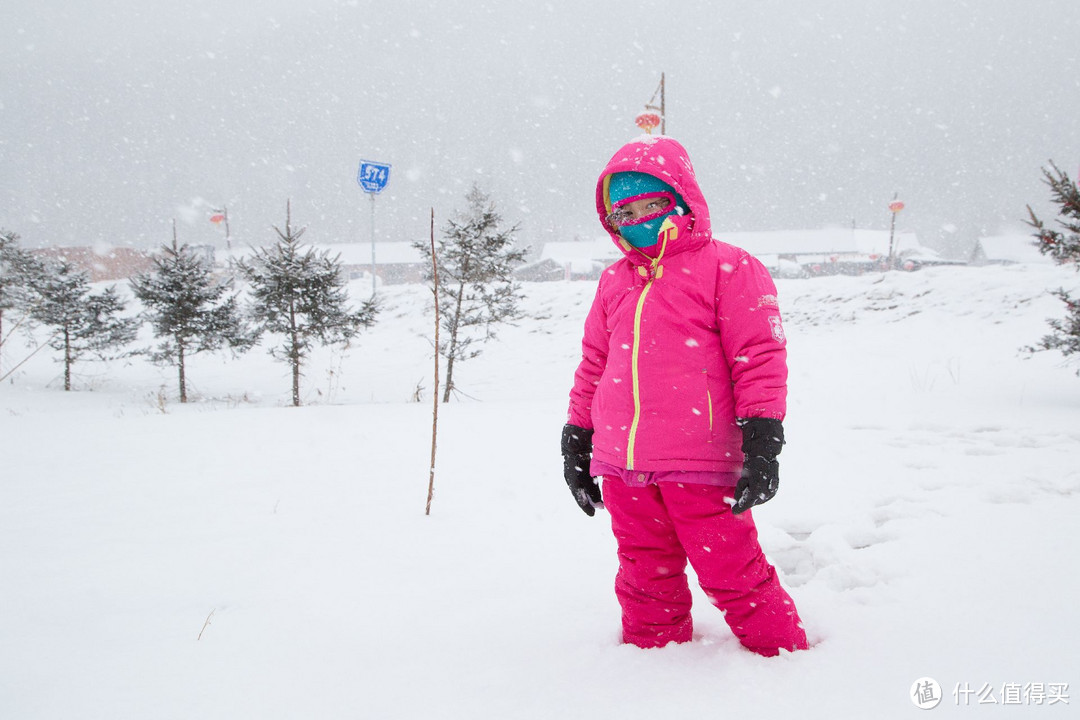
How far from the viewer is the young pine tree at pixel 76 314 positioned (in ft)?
50.4

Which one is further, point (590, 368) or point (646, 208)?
point (590, 368)

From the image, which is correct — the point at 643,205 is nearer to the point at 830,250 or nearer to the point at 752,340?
the point at 752,340

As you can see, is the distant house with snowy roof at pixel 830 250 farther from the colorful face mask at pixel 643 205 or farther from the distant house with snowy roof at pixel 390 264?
the colorful face mask at pixel 643 205

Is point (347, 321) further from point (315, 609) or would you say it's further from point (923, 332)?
point (923, 332)

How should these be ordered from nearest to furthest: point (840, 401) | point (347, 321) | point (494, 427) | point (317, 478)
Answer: point (317, 478) → point (494, 427) → point (840, 401) → point (347, 321)

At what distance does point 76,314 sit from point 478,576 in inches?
742

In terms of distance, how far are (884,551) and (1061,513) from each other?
1109mm

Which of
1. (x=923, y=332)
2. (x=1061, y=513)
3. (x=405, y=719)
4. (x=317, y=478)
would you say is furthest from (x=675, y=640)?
(x=923, y=332)

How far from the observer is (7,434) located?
5859 mm

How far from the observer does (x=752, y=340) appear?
1742mm

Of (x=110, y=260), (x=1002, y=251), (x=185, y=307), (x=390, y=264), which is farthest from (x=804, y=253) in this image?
(x=110, y=260)

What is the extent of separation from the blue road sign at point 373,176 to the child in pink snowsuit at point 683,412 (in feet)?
64.3

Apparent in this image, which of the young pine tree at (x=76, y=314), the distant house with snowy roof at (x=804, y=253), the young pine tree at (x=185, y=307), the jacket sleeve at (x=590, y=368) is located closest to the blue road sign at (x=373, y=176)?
the young pine tree at (x=185, y=307)

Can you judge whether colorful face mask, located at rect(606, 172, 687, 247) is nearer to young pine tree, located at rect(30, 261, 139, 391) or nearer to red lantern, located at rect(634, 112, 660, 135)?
red lantern, located at rect(634, 112, 660, 135)
